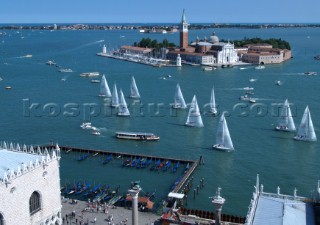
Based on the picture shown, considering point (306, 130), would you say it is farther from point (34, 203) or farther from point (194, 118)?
point (34, 203)

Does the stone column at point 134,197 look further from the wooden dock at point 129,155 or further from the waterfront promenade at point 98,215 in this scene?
the wooden dock at point 129,155

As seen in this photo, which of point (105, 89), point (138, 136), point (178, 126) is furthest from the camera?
point (105, 89)

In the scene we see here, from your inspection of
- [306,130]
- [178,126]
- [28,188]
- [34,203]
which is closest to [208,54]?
[178,126]

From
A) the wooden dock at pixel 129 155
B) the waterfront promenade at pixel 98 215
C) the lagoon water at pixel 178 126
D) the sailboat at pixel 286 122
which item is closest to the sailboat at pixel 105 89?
the lagoon water at pixel 178 126

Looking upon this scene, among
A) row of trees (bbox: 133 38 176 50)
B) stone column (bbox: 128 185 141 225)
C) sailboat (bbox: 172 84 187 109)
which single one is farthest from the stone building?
stone column (bbox: 128 185 141 225)

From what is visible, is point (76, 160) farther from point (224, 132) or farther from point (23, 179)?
point (23, 179)

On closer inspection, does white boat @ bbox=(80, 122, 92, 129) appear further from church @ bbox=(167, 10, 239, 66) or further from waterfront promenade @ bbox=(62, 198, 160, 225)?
church @ bbox=(167, 10, 239, 66)
